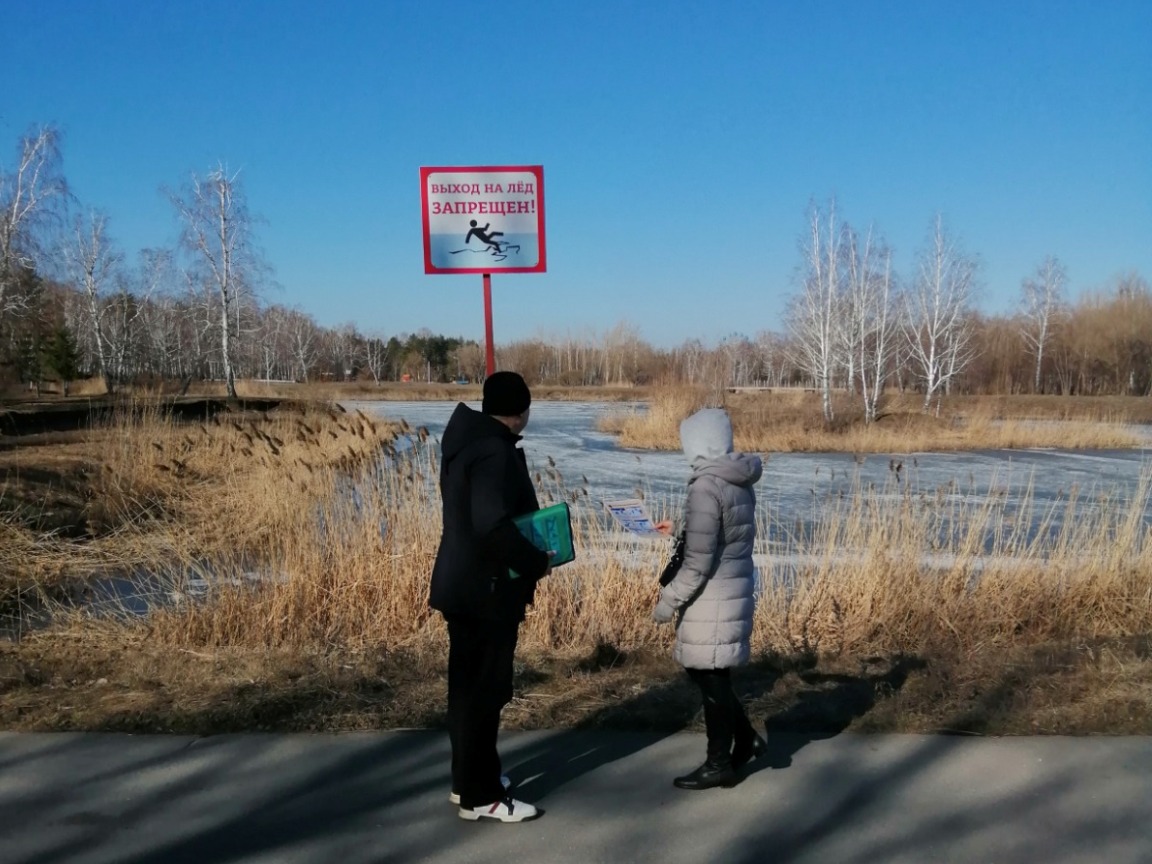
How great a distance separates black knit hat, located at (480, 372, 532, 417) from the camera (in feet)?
11.2

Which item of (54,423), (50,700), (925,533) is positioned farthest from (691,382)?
(50,700)

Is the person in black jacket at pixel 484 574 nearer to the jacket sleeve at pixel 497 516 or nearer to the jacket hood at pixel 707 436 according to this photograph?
the jacket sleeve at pixel 497 516

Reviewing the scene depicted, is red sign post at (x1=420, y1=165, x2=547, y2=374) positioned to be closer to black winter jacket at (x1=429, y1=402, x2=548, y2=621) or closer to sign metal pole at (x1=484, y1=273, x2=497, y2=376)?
sign metal pole at (x1=484, y1=273, x2=497, y2=376)

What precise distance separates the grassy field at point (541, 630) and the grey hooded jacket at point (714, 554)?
0.96 metres

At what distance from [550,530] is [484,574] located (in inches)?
12.4

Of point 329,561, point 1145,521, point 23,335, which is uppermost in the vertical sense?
point 23,335

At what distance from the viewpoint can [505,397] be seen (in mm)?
3424

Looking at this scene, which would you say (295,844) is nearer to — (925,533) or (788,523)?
(925,533)

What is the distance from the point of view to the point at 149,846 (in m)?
3.29

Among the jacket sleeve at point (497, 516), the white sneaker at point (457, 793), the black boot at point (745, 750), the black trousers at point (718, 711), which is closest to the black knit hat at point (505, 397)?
the jacket sleeve at point (497, 516)

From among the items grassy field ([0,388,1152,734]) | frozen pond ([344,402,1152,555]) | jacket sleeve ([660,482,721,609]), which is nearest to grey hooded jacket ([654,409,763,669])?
jacket sleeve ([660,482,721,609])

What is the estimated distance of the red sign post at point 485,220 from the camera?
19.9 feet

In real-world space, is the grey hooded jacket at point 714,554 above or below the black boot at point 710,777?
above

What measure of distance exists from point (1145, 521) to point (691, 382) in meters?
17.6
